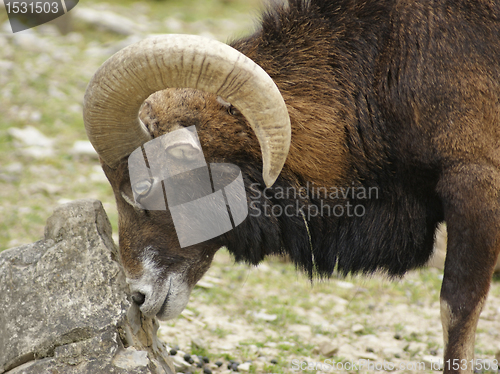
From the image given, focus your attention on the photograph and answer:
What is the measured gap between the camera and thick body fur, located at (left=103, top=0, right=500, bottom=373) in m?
3.89

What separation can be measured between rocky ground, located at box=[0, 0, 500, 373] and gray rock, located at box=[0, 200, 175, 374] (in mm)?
1199

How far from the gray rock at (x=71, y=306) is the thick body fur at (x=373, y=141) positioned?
0.42 metres

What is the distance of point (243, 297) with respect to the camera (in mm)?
6375

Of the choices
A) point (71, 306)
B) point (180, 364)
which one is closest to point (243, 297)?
point (180, 364)

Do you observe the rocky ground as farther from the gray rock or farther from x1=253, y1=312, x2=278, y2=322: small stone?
the gray rock

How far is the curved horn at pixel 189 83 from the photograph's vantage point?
3529 mm

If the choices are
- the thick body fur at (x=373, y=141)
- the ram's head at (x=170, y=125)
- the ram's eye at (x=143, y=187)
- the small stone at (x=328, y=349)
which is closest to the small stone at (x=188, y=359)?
the ram's head at (x=170, y=125)

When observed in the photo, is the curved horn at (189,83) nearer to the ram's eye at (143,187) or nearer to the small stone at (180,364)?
the ram's eye at (143,187)

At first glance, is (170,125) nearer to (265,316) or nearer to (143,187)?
(143,187)

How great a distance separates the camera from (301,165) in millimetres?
4152

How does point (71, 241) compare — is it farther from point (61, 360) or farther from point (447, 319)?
point (447, 319)

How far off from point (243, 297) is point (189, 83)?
10.8ft

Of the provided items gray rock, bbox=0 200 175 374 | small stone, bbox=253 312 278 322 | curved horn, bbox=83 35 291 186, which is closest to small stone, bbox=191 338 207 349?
small stone, bbox=253 312 278 322

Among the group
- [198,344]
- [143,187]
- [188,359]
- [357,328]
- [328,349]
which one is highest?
[143,187]
